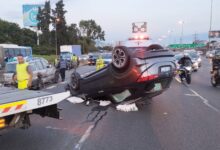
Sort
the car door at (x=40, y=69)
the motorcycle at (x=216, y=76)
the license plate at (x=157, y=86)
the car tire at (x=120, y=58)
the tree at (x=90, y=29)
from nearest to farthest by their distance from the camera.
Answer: the car tire at (x=120, y=58) → the license plate at (x=157, y=86) → the motorcycle at (x=216, y=76) → the car door at (x=40, y=69) → the tree at (x=90, y=29)

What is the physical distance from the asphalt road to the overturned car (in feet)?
1.88

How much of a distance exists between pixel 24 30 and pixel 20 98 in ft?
294

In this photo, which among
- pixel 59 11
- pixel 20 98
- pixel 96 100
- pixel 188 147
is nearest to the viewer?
pixel 20 98

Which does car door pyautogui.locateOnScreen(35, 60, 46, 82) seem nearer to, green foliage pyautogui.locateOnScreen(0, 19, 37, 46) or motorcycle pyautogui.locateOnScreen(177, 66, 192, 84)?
motorcycle pyautogui.locateOnScreen(177, 66, 192, 84)

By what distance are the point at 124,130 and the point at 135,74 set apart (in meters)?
1.64

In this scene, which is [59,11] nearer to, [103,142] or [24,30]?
[24,30]

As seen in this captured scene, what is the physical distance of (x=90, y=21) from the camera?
480ft

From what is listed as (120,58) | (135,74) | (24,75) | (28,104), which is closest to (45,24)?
(24,75)

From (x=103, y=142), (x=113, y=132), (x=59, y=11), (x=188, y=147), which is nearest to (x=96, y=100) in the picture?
(x=113, y=132)

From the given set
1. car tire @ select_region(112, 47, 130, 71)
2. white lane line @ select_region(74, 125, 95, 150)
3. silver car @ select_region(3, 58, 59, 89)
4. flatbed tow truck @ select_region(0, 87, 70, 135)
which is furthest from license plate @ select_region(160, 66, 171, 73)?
silver car @ select_region(3, 58, 59, 89)

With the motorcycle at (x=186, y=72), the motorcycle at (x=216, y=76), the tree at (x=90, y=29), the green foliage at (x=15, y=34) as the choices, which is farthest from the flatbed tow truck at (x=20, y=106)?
the tree at (x=90, y=29)

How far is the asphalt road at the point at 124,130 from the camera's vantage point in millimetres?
6176

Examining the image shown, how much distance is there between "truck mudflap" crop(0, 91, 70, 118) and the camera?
4.93 meters

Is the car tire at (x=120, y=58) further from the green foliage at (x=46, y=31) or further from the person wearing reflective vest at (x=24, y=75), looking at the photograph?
the green foliage at (x=46, y=31)
